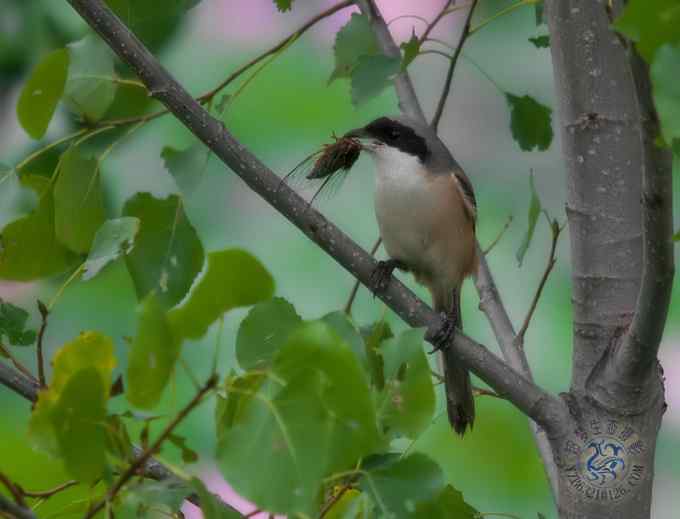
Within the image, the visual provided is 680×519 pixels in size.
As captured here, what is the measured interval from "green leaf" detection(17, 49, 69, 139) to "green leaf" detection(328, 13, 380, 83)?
33 centimetres

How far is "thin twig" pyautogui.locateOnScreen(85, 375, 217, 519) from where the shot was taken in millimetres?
668

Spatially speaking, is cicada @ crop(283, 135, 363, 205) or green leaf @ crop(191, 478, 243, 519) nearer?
green leaf @ crop(191, 478, 243, 519)

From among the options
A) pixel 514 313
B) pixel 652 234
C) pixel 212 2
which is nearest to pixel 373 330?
pixel 652 234

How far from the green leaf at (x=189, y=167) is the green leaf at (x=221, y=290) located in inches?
14.4

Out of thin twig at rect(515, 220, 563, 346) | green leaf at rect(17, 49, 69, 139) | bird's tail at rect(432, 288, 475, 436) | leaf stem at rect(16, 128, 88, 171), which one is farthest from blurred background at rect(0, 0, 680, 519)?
green leaf at rect(17, 49, 69, 139)

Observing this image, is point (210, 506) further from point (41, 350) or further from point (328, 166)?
point (328, 166)

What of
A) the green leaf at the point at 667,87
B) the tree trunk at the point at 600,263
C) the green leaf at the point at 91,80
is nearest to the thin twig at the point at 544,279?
the tree trunk at the point at 600,263

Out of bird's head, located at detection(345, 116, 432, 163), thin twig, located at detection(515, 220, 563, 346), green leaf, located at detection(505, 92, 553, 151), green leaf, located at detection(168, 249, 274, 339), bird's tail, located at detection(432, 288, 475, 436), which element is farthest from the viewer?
bird's head, located at detection(345, 116, 432, 163)

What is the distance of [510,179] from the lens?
8.79ft

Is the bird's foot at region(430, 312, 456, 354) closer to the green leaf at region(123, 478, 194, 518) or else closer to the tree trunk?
the tree trunk

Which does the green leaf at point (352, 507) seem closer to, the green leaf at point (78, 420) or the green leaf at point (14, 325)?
the green leaf at point (78, 420)

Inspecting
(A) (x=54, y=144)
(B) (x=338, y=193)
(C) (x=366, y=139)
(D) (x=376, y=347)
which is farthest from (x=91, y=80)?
(B) (x=338, y=193)

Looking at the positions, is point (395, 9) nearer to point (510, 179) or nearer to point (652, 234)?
point (510, 179)

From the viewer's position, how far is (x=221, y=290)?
0.74 meters
